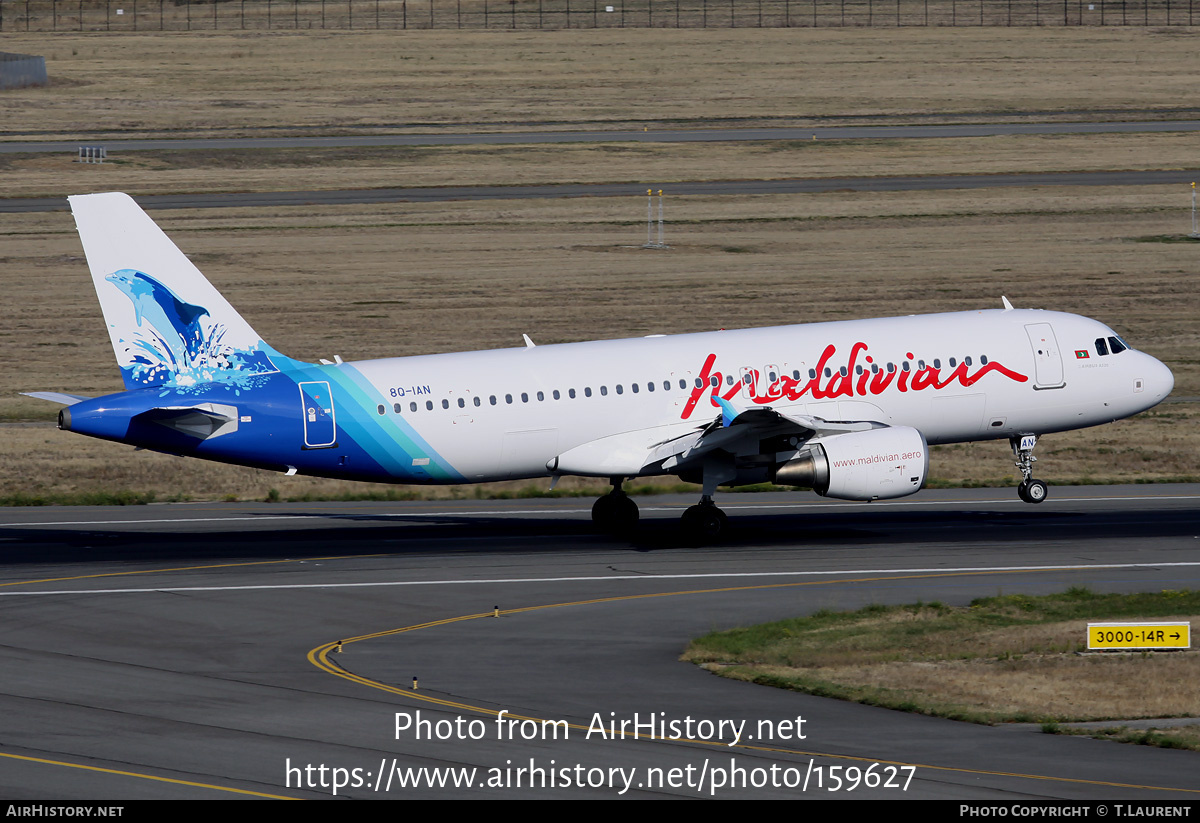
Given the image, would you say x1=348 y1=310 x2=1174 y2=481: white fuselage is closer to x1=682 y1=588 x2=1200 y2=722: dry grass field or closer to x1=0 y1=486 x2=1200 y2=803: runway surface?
x1=0 y1=486 x2=1200 y2=803: runway surface

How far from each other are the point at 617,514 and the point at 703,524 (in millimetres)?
Result: 2631

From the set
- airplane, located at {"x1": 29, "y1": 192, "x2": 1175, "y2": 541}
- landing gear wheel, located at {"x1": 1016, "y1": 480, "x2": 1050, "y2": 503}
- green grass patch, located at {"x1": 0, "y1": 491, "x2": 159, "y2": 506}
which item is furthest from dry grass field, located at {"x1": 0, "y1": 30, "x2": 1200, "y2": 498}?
airplane, located at {"x1": 29, "y1": 192, "x2": 1175, "y2": 541}

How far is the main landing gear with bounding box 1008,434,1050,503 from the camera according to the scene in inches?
1583

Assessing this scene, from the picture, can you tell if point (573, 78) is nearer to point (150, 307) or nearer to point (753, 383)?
point (753, 383)

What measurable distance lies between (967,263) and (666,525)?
39.1 metres

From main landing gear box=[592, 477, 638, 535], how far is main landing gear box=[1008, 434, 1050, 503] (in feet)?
31.0

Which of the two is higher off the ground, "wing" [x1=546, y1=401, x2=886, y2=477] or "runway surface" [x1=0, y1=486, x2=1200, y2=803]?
"wing" [x1=546, y1=401, x2=886, y2=477]

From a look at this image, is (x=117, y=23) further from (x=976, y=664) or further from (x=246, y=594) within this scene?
(x=976, y=664)

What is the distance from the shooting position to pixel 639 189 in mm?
92062

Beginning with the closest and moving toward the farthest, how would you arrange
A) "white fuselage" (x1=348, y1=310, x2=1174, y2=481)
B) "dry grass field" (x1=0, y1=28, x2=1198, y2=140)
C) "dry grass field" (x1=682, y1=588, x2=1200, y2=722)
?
"dry grass field" (x1=682, y1=588, x2=1200, y2=722), "white fuselage" (x1=348, y1=310, x2=1174, y2=481), "dry grass field" (x1=0, y1=28, x2=1198, y2=140)

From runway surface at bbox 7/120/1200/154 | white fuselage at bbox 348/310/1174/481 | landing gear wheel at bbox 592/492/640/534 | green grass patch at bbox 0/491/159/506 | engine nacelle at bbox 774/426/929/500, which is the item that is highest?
runway surface at bbox 7/120/1200/154

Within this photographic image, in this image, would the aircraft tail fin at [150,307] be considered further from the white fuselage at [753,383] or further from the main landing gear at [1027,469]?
the main landing gear at [1027,469]

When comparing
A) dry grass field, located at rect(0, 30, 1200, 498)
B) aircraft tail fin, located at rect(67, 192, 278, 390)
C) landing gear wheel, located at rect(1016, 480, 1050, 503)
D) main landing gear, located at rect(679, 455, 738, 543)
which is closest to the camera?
aircraft tail fin, located at rect(67, 192, 278, 390)

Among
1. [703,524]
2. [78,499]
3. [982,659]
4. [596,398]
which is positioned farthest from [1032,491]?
[78,499]
